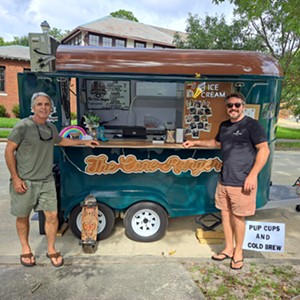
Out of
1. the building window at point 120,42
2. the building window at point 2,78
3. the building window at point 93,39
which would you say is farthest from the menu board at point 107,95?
the building window at point 120,42

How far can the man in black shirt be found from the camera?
2928 millimetres

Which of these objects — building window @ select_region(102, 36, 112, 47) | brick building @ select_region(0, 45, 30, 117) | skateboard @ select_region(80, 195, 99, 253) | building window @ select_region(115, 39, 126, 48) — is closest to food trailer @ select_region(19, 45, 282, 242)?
skateboard @ select_region(80, 195, 99, 253)

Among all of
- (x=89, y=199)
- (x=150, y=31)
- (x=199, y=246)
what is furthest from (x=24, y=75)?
(x=150, y=31)

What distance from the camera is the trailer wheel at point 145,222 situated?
3.76m

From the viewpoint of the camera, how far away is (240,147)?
3.02 metres

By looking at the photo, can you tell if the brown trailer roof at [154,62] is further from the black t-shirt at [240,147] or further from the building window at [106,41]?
the building window at [106,41]

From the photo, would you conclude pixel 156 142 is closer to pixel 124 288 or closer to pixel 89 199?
pixel 89 199

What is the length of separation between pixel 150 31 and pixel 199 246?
29.0 metres

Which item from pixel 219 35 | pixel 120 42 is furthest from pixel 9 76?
pixel 219 35

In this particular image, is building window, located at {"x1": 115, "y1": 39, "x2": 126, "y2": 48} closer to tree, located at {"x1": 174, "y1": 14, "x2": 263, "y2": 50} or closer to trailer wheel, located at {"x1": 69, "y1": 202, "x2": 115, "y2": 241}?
tree, located at {"x1": 174, "y1": 14, "x2": 263, "y2": 50}

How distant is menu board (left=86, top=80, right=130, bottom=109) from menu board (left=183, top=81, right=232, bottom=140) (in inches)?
51.1

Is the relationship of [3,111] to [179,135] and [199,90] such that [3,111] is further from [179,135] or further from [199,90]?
[199,90]

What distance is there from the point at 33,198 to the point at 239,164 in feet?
7.26

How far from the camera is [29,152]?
290cm
